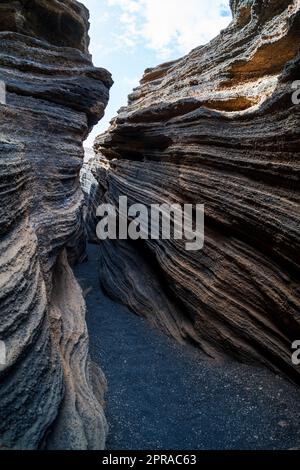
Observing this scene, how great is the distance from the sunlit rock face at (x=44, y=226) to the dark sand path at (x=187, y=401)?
24.3 inches

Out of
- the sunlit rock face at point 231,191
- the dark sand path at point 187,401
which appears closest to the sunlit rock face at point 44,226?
the dark sand path at point 187,401

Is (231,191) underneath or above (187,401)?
above

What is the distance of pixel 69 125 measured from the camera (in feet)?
34.9

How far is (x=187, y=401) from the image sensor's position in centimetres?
602

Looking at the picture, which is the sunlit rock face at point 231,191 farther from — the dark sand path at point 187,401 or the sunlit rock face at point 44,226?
the sunlit rock face at point 44,226

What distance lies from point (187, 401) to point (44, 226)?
183 inches

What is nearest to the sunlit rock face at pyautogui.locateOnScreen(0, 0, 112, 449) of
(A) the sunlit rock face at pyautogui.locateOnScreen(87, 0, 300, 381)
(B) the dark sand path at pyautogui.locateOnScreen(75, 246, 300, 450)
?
(B) the dark sand path at pyautogui.locateOnScreen(75, 246, 300, 450)

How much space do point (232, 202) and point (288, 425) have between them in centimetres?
439

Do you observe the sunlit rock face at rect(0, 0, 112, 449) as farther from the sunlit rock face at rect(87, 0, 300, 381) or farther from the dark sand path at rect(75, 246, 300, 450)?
the sunlit rock face at rect(87, 0, 300, 381)

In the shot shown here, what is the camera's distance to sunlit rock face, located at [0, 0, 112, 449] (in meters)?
3.96

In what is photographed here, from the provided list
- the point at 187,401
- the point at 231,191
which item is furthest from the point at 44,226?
the point at 187,401

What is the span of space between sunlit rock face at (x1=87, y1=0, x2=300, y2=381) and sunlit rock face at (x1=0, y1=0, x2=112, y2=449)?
2.64m

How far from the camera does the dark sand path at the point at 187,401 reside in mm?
4992

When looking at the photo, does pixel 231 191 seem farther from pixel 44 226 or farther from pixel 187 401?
pixel 187 401
